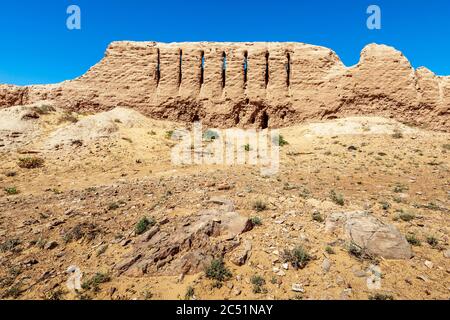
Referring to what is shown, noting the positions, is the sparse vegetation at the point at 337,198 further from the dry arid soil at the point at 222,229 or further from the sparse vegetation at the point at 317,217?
the sparse vegetation at the point at 317,217

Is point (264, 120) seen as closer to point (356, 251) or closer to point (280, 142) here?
point (280, 142)

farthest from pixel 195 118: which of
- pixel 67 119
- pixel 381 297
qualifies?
pixel 381 297

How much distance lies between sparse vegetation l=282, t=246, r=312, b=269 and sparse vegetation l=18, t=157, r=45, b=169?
618 inches

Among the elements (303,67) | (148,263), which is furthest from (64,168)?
(303,67)

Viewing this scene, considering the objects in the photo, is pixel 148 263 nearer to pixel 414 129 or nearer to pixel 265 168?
pixel 265 168

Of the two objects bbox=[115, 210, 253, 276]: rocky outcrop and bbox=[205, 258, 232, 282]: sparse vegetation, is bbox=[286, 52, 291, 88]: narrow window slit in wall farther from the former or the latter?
bbox=[205, 258, 232, 282]: sparse vegetation

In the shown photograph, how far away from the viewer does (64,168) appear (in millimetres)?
15516

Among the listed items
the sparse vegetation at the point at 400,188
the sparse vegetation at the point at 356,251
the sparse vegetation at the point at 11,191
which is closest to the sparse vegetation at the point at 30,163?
the sparse vegetation at the point at 11,191

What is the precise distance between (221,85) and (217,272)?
69.2 ft

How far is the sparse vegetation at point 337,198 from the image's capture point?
8.81 meters

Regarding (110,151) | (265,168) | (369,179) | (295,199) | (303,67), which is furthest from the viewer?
(303,67)

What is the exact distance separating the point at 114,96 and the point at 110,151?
8638mm

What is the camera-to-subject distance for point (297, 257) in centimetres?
599

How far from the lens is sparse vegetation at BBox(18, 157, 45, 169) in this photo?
50.5 ft
